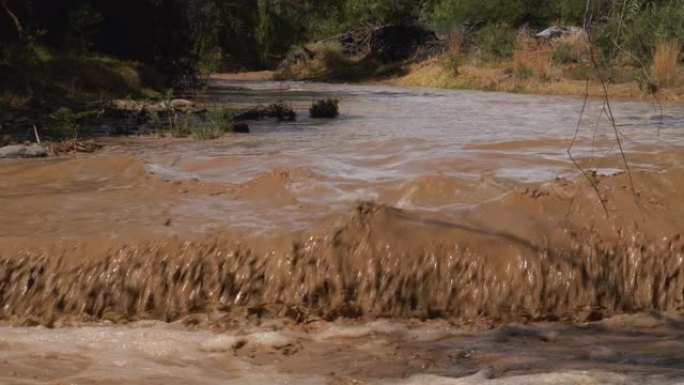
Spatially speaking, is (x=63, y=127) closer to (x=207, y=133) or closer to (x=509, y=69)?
(x=207, y=133)

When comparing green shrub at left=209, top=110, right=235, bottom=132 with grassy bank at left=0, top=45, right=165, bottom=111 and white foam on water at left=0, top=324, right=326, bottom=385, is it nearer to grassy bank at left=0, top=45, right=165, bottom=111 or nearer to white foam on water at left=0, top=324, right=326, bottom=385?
grassy bank at left=0, top=45, right=165, bottom=111

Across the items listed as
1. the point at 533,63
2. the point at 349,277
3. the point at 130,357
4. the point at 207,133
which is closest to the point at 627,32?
the point at 349,277

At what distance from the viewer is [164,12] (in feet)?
63.8

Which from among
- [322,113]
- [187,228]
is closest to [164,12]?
[322,113]

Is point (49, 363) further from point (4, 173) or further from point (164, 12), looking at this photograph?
point (164, 12)

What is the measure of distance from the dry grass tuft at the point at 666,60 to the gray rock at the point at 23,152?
13155 millimetres

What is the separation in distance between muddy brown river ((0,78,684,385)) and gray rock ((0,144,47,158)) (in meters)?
1.27

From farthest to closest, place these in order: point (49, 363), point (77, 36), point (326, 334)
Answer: point (77, 36)
point (326, 334)
point (49, 363)

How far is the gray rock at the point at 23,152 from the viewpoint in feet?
27.6

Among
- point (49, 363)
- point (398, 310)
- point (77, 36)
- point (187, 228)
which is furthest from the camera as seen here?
point (77, 36)

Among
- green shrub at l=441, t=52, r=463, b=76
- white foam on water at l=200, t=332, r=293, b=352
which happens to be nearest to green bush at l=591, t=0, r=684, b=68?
white foam on water at l=200, t=332, r=293, b=352

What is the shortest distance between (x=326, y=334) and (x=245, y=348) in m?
0.44

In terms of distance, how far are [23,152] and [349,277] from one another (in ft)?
15.0

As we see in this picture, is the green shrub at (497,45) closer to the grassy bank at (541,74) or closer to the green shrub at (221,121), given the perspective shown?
the grassy bank at (541,74)
